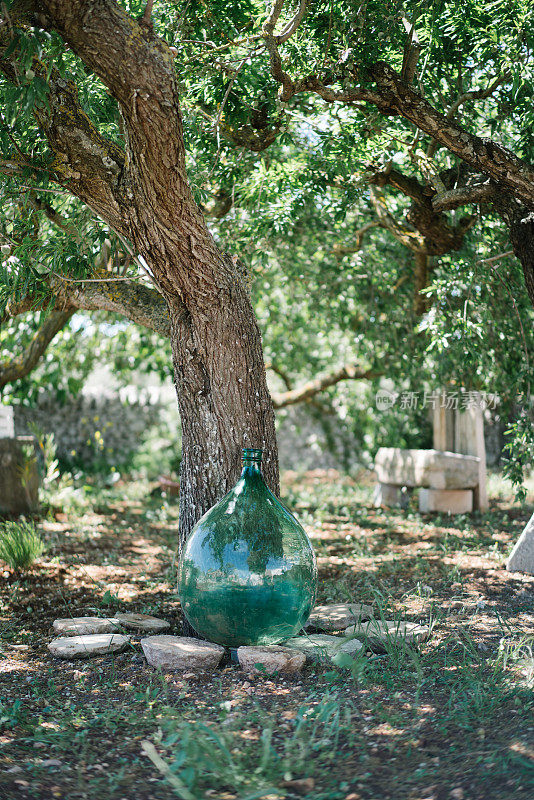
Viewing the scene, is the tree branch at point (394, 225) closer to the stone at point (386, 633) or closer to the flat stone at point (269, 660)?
the stone at point (386, 633)

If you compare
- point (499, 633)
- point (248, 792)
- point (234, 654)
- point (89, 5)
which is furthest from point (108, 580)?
point (89, 5)

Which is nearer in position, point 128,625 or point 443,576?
point 128,625

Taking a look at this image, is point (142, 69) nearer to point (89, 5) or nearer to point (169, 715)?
Answer: point (89, 5)

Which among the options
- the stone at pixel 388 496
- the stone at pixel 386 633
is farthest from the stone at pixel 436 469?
the stone at pixel 386 633

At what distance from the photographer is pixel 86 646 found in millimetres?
3711

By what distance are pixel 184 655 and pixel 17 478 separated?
16.4 ft

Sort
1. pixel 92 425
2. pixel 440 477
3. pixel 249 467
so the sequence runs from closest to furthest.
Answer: pixel 249 467 < pixel 440 477 < pixel 92 425

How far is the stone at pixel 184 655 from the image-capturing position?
3.37m

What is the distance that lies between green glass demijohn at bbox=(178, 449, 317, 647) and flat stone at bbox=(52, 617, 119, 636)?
77 cm

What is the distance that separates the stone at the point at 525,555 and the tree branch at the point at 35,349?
423cm

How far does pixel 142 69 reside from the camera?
10.6 feet

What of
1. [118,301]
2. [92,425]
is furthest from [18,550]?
[92,425]

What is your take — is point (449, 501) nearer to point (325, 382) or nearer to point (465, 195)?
point (325, 382)

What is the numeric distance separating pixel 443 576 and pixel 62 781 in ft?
11.8
